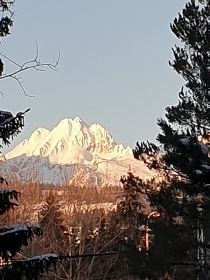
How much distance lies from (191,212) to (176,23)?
398 centimetres

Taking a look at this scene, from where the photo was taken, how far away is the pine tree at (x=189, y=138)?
12328mm

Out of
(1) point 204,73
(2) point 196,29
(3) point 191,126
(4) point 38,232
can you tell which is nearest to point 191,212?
(3) point 191,126

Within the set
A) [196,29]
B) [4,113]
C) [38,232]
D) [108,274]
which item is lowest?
[108,274]

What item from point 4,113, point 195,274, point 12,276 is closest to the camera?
point 12,276

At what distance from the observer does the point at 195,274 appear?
14469 mm

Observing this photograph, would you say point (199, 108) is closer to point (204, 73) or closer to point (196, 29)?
point (204, 73)

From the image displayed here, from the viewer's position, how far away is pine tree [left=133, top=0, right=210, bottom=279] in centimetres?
1233

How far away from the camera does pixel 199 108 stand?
12656mm

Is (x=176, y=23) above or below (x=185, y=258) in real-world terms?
above

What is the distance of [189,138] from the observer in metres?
12.4

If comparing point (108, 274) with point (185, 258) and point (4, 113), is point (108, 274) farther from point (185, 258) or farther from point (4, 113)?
point (4, 113)

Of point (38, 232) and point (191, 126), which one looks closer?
point (38, 232)

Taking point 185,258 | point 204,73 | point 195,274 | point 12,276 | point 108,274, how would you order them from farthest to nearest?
point 108,274
point 195,274
point 185,258
point 204,73
point 12,276

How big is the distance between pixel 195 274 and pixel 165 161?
3190mm
